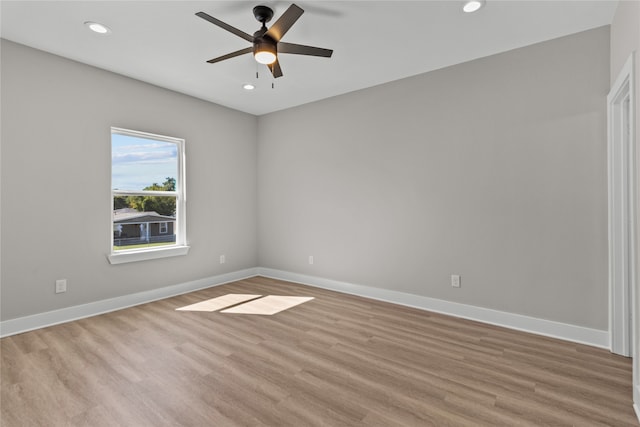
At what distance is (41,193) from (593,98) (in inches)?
205

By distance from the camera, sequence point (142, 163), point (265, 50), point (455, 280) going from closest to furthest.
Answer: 1. point (265, 50)
2. point (455, 280)
3. point (142, 163)

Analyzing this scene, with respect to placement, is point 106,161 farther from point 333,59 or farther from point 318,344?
point 318,344

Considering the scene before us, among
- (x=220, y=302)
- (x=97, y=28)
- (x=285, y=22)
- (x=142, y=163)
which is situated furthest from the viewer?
(x=142, y=163)

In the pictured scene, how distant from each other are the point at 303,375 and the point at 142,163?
3.31 metres

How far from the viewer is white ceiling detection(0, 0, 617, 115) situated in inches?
95.7

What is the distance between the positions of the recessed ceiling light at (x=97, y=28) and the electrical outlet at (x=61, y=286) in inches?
95.9

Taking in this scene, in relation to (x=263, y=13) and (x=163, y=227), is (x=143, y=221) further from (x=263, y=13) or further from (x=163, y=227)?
(x=263, y=13)

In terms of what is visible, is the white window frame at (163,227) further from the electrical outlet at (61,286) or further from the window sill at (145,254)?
the electrical outlet at (61,286)

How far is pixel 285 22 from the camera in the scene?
85.3 inches

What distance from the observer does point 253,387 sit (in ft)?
6.80

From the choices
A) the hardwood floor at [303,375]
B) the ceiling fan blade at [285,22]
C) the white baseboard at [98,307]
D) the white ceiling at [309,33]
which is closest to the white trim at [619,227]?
the hardwood floor at [303,375]

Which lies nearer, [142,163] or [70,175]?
[70,175]

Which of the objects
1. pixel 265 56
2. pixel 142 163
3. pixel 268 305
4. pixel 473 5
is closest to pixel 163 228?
pixel 142 163

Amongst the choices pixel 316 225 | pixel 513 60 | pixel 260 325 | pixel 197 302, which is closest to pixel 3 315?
pixel 197 302
